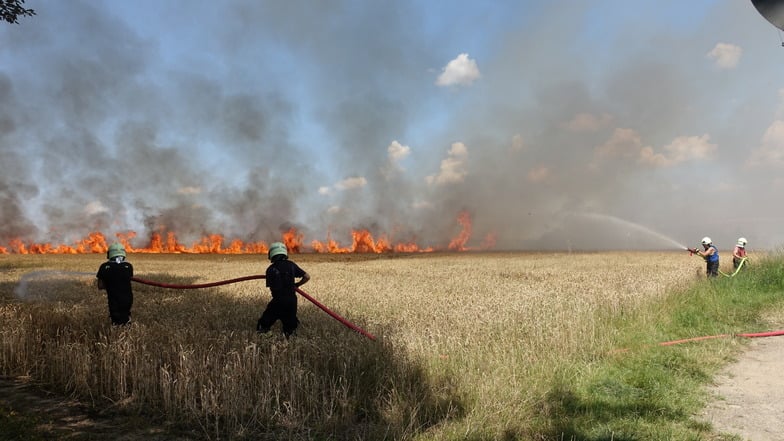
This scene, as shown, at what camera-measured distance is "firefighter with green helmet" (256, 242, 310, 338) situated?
28.6ft

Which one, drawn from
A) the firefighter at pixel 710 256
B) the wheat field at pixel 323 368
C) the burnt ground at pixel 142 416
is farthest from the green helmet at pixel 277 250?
the firefighter at pixel 710 256

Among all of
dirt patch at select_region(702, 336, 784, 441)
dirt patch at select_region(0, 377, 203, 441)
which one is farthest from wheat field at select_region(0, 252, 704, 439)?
dirt patch at select_region(702, 336, 784, 441)

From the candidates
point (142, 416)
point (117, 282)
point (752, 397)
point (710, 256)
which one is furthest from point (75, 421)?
point (710, 256)

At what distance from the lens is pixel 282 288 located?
28.7 feet

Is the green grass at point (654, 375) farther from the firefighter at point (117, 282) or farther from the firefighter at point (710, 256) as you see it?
the firefighter at point (117, 282)

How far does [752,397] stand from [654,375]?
1.19 m

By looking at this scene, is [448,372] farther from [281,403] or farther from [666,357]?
[666,357]

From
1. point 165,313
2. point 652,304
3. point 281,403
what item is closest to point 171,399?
point 281,403

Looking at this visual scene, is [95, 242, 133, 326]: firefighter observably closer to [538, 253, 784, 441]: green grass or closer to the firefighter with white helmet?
[538, 253, 784, 441]: green grass

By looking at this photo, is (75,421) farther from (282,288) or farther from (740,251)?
(740,251)

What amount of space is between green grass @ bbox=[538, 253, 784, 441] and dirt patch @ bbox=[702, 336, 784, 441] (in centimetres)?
20

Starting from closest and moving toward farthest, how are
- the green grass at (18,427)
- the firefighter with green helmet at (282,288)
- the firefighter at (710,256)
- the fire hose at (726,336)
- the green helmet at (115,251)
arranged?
1. the green grass at (18,427)
2. the firefighter with green helmet at (282,288)
3. the fire hose at (726,336)
4. the green helmet at (115,251)
5. the firefighter at (710,256)

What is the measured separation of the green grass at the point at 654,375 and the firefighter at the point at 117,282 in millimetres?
7856

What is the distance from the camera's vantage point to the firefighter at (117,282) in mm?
9164
